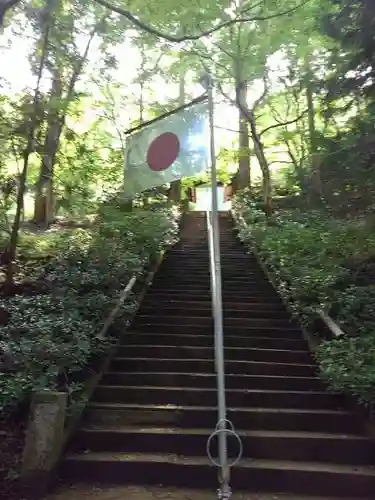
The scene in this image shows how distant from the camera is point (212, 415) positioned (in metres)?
5.60

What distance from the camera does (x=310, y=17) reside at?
12.3m

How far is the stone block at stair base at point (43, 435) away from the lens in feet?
14.3

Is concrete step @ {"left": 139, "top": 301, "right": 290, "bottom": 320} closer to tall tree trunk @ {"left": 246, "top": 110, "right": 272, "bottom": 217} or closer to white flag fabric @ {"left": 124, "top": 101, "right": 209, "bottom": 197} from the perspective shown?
white flag fabric @ {"left": 124, "top": 101, "right": 209, "bottom": 197}

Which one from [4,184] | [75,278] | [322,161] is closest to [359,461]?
[322,161]

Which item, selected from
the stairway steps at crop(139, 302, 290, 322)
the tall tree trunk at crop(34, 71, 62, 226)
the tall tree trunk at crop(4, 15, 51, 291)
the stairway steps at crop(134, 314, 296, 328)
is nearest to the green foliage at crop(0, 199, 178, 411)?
the stairway steps at crop(134, 314, 296, 328)


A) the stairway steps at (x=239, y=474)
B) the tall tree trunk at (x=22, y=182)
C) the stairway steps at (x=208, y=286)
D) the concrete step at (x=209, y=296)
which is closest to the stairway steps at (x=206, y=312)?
the concrete step at (x=209, y=296)

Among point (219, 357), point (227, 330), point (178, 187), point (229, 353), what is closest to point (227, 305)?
point (227, 330)

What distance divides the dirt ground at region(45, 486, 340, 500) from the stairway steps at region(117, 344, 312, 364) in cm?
267

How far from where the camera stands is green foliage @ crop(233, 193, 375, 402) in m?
5.73

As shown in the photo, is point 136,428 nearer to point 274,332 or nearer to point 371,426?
point 371,426

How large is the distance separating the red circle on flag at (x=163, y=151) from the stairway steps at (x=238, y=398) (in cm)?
257

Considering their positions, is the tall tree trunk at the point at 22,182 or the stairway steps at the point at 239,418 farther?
the tall tree trunk at the point at 22,182

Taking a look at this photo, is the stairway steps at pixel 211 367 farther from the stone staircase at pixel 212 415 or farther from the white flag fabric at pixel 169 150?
the white flag fabric at pixel 169 150

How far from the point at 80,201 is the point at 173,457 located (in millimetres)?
7239
